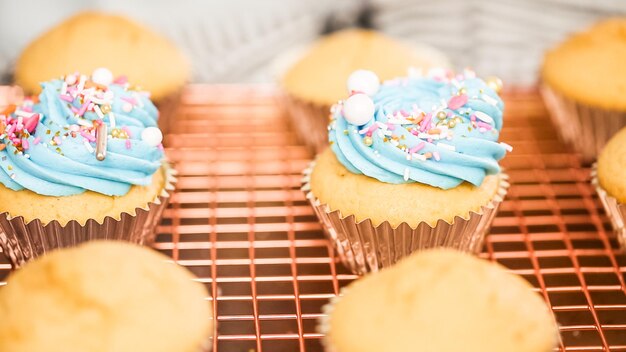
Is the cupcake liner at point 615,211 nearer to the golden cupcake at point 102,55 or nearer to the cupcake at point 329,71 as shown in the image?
the cupcake at point 329,71

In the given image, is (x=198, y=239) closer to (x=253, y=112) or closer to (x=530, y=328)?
(x=253, y=112)

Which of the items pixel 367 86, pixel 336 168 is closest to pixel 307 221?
pixel 336 168

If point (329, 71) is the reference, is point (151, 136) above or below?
below

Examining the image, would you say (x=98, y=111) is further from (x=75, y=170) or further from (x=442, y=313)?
(x=442, y=313)

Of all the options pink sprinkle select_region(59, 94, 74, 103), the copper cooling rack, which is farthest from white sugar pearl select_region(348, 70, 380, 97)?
pink sprinkle select_region(59, 94, 74, 103)

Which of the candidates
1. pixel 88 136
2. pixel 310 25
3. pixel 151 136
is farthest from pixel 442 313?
pixel 310 25

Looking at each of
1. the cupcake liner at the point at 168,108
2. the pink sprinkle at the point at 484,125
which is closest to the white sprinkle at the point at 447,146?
the pink sprinkle at the point at 484,125
